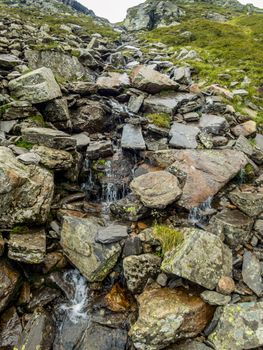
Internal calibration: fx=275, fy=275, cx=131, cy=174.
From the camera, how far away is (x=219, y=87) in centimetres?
1603

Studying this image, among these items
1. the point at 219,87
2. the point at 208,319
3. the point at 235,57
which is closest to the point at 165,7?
the point at 235,57

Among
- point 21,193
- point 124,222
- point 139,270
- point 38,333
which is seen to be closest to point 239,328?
point 139,270

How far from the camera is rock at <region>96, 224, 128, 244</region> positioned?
24.1 ft

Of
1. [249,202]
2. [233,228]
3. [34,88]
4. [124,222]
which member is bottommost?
[124,222]

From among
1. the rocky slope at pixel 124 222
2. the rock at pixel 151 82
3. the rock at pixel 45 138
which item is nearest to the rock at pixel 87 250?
the rocky slope at pixel 124 222

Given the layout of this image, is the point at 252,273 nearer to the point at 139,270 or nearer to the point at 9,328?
the point at 139,270

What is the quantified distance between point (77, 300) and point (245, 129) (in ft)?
33.0

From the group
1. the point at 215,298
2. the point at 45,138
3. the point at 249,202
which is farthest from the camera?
the point at 45,138

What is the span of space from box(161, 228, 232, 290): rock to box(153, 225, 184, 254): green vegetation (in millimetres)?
178

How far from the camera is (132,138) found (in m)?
11.3

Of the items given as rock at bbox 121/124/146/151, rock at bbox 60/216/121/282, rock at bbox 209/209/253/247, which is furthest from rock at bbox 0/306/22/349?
rock at bbox 121/124/146/151

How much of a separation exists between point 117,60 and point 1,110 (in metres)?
12.2

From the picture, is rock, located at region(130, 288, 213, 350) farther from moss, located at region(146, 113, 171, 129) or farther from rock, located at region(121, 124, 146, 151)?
moss, located at region(146, 113, 171, 129)

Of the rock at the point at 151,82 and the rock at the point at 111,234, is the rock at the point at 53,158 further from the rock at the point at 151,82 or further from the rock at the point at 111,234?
the rock at the point at 151,82
